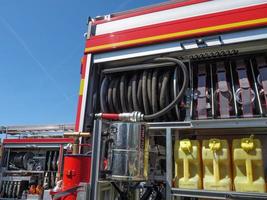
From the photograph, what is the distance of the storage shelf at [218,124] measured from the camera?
2.31m

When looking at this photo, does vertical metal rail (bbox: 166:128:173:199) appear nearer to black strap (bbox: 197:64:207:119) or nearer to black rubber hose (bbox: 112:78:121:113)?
black strap (bbox: 197:64:207:119)

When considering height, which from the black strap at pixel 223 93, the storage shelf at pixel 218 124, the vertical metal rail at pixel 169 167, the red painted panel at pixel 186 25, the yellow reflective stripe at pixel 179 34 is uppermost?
the red painted panel at pixel 186 25

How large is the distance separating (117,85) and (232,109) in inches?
49.7

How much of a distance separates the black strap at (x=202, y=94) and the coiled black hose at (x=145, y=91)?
0.14 m

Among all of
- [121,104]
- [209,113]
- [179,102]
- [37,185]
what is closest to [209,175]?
[209,113]

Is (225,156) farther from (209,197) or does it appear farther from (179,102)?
(179,102)

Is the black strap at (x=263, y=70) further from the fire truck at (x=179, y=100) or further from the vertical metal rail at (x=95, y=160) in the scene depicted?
the vertical metal rail at (x=95, y=160)

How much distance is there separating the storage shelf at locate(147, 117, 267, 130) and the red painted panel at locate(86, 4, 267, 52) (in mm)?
837

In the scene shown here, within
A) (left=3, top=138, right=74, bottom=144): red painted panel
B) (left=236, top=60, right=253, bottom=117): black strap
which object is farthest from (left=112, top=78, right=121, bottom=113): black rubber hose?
(left=3, top=138, right=74, bottom=144): red painted panel

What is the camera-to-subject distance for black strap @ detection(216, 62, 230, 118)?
2.51 meters

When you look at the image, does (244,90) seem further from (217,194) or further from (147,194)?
(147,194)

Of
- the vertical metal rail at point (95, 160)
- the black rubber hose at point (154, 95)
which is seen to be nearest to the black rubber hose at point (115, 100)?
the black rubber hose at point (154, 95)

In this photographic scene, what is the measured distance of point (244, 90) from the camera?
2.53 metres

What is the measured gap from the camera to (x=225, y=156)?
2.38 meters
